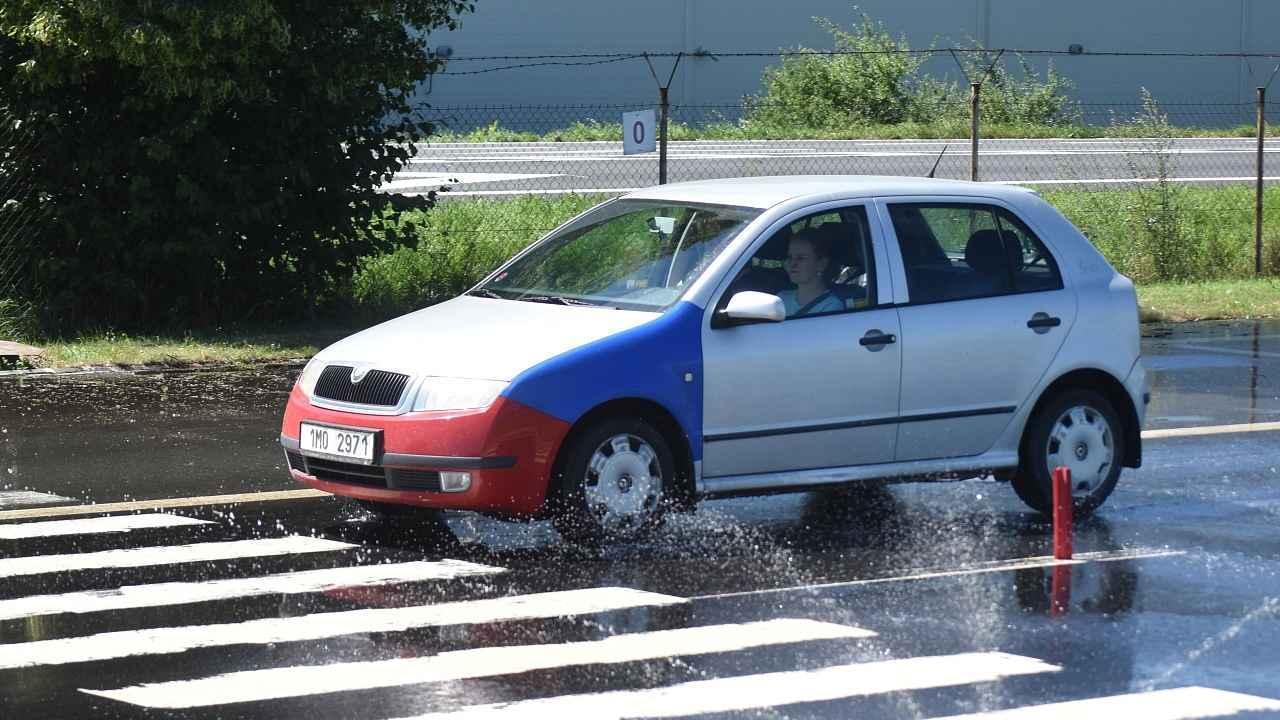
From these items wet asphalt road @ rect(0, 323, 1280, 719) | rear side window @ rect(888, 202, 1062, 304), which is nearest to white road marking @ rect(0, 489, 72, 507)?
wet asphalt road @ rect(0, 323, 1280, 719)

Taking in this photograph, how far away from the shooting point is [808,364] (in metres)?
9.09

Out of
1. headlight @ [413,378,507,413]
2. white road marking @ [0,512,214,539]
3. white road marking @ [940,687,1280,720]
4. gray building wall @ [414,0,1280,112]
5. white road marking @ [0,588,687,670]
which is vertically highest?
gray building wall @ [414,0,1280,112]

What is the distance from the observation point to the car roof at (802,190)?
9.57m

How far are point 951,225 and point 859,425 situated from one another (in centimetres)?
121

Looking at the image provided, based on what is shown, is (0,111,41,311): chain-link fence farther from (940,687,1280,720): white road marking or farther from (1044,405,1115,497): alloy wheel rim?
(940,687,1280,720): white road marking

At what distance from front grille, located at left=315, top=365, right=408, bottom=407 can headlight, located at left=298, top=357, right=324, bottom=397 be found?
0.04 meters

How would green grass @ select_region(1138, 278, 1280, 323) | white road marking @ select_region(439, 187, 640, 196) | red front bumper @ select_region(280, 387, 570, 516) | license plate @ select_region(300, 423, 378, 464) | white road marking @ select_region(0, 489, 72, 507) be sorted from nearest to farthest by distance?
red front bumper @ select_region(280, 387, 570, 516)
license plate @ select_region(300, 423, 378, 464)
white road marking @ select_region(0, 489, 72, 507)
green grass @ select_region(1138, 278, 1280, 323)
white road marking @ select_region(439, 187, 640, 196)

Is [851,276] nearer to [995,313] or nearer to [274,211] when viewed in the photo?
[995,313]

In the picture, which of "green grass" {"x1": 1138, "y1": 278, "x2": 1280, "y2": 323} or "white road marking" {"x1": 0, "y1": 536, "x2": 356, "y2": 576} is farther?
"green grass" {"x1": 1138, "y1": 278, "x2": 1280, "y2": 323}

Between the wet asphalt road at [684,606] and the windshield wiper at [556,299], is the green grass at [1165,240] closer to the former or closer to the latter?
the wet asphalt road at [684,606]

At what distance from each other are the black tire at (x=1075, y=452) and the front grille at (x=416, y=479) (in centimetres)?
294

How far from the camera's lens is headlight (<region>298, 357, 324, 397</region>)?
912 centimetres

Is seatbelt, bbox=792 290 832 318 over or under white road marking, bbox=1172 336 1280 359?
over

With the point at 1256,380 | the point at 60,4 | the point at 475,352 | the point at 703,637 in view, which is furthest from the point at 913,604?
the point at 60,4
